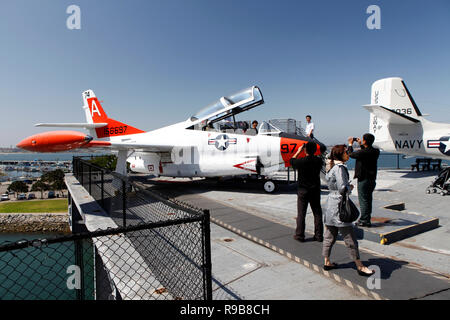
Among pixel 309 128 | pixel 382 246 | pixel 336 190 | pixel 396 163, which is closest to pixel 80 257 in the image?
pixel 336 190

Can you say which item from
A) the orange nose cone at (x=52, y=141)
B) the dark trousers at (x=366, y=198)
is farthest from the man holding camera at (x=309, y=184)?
the orange nose cone at (x=52, y=141)

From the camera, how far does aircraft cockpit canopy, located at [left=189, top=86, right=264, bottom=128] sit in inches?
472

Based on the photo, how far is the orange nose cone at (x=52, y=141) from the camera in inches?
288

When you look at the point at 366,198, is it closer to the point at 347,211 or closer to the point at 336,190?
the point at 336,190

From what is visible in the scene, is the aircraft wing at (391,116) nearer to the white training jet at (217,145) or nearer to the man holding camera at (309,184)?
the white training jet at (217,145)

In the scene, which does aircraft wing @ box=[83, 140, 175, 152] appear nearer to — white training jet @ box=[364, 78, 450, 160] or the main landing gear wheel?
the main landing gear wheel

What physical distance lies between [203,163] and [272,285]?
9.09 metres

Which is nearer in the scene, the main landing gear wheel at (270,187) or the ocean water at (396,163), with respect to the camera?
the main landing gear wheel at (270,187)

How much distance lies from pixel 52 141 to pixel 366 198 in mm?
8646

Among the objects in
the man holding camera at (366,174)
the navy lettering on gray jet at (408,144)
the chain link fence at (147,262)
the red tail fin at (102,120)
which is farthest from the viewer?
the navy lettering on gray jet at (408,144)

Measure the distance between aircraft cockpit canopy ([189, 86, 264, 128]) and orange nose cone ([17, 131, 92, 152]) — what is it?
588 cm

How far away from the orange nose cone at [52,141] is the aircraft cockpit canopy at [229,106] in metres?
5.88

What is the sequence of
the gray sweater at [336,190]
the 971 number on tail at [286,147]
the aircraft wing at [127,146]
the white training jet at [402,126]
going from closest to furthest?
the gray sweater at [336,190], the 971 number on tail at [286,147], the aircraft wing at [127,146], the white training jet at [402,126]
